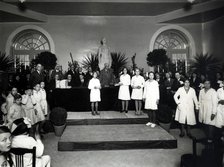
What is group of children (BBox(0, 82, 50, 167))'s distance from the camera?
2.96 meters

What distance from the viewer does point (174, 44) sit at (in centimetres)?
1244

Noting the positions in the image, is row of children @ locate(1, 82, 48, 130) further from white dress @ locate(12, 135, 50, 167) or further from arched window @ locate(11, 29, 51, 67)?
arched window @ locate(11, 29, 51, 67)

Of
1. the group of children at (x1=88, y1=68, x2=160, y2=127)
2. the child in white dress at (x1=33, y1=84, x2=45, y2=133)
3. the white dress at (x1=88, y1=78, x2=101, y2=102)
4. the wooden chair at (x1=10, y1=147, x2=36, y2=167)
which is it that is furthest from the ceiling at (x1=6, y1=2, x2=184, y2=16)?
the wooden chair at (x1=10, y1=147, x2=36, y2=167)

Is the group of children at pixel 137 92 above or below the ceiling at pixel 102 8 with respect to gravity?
below

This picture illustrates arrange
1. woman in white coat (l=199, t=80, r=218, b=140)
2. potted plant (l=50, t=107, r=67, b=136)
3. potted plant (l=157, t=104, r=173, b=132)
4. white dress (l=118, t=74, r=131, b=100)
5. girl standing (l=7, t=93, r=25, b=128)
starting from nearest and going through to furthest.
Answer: girl standing (l=7, t=93, r=25, b=128)
woman in white coat (l=199, t=80, r=218, b=140)
potted plant (l=50, t=107, r=67, b=136)
potted plant (l=157, t=104, r=173, b=132)
white dress (l=118, t=74, r=131, b=100)

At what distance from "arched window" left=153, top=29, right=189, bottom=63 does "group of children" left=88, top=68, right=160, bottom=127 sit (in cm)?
525

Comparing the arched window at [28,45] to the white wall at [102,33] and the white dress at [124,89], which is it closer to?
the white wall at [102,33]

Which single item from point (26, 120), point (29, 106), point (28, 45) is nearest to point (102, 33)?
point (28, 45)

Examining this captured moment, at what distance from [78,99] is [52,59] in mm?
2924

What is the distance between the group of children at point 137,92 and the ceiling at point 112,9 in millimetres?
4172

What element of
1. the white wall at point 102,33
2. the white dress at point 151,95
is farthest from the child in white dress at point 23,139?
the white wall at point 102,33

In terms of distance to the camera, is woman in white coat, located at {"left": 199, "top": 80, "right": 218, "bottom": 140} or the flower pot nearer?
woman in white coat, located at {"left": 199, "top": 80, "right": 218, "bottom": 140}

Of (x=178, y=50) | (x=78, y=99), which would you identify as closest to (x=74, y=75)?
(x=78, y=99)

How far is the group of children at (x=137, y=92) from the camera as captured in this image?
21.6ft
